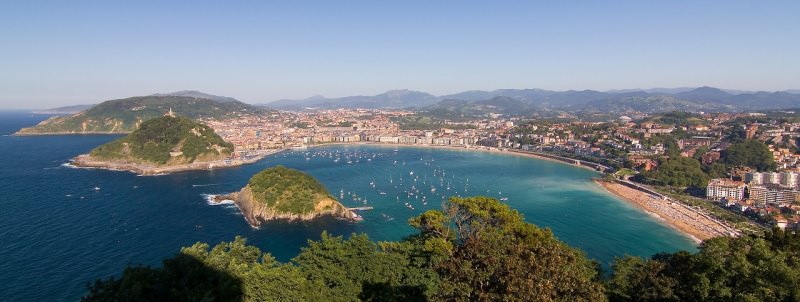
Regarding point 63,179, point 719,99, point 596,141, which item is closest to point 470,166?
point 596,141

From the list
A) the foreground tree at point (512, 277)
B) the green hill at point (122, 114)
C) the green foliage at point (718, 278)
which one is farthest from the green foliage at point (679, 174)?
the green hill at point (122, 114)

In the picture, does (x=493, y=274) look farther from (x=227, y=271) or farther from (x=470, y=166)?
(x=470, y=166)

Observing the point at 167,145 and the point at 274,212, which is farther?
the point at 167,145

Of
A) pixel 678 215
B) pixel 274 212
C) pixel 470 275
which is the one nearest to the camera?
pixel 470 275

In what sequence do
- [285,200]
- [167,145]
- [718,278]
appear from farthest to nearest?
1. [167,145]
2. [285,200]
3. [718,278]

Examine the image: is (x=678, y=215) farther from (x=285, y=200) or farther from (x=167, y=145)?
(x=167, y=145)

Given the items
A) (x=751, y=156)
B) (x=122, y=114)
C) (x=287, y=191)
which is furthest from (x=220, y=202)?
(x=122, y=114)

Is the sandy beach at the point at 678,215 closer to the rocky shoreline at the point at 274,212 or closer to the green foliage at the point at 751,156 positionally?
the green foliage at the point at 751,156
